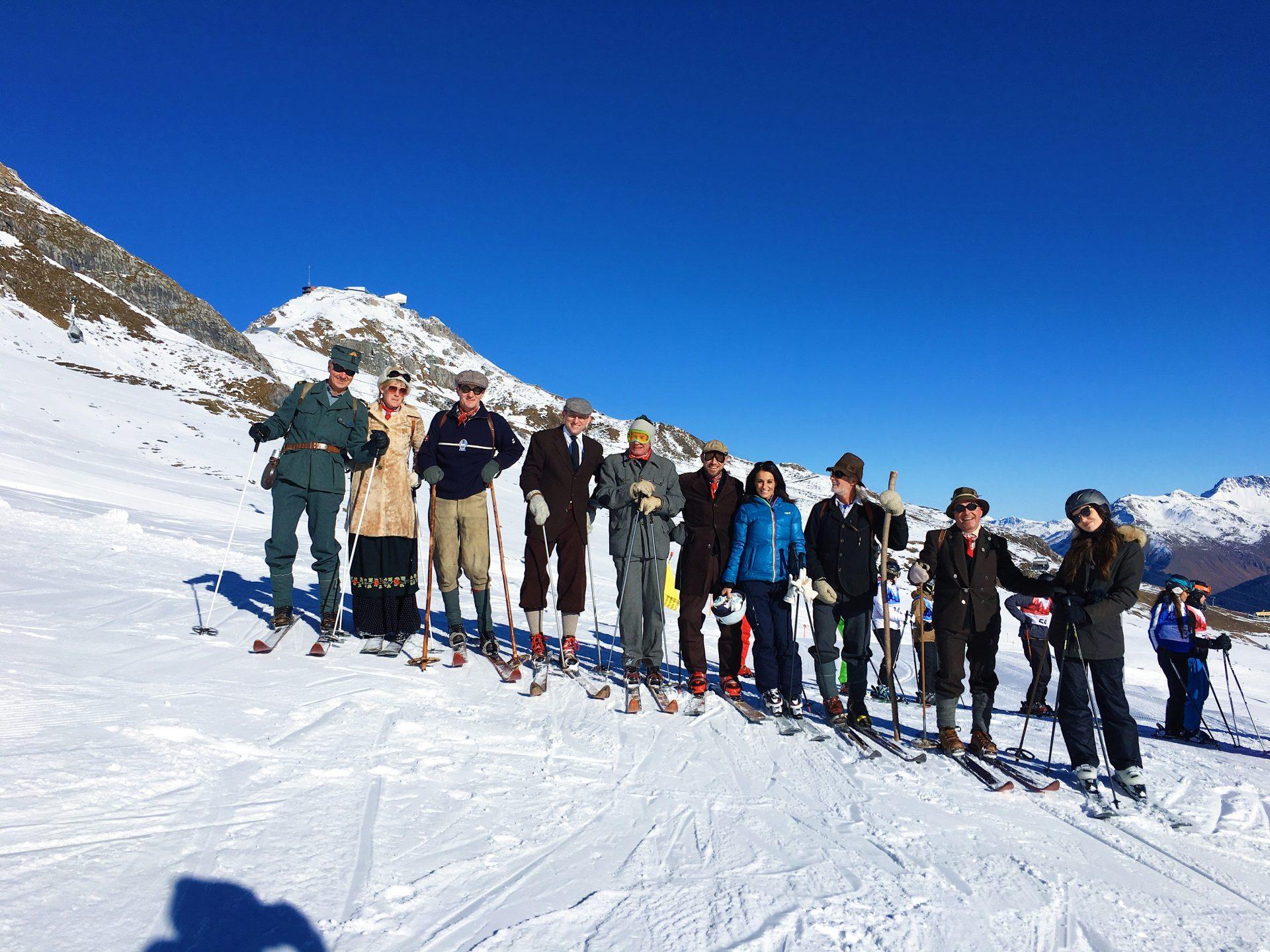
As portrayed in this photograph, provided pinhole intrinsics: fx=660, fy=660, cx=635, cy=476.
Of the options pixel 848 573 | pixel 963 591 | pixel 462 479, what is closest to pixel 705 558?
pixel 848 573

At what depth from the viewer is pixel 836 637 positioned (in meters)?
5.71

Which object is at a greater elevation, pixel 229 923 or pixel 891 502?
pixel 891 502

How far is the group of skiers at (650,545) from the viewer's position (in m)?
5.49

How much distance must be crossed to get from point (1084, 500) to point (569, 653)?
4619mm

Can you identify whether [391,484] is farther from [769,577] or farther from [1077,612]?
[1077,612]

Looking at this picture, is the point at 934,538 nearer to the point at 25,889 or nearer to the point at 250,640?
the point at 25,889

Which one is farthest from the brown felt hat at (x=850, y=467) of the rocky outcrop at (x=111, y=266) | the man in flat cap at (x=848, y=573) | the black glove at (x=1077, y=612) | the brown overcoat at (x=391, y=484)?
the rocky outcrop at (x=111, y=266)

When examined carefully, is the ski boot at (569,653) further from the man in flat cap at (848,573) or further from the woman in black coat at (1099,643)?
the woman in black coat at (1099,643)

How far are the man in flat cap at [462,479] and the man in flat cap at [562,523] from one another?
40 cm

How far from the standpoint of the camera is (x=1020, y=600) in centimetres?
795

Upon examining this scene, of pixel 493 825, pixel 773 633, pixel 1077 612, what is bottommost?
pixel 493 825

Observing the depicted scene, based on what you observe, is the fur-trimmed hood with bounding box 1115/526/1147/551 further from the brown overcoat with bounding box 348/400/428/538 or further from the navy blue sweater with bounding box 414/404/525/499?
the brown overcoat with bounding box 348/400/428/538

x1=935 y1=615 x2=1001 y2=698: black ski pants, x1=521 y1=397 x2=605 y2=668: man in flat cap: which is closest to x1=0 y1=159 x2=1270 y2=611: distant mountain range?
x1=935 y1=615 x2=1001 y2=698: black ski pants

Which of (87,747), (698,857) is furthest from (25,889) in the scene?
(698,857)
